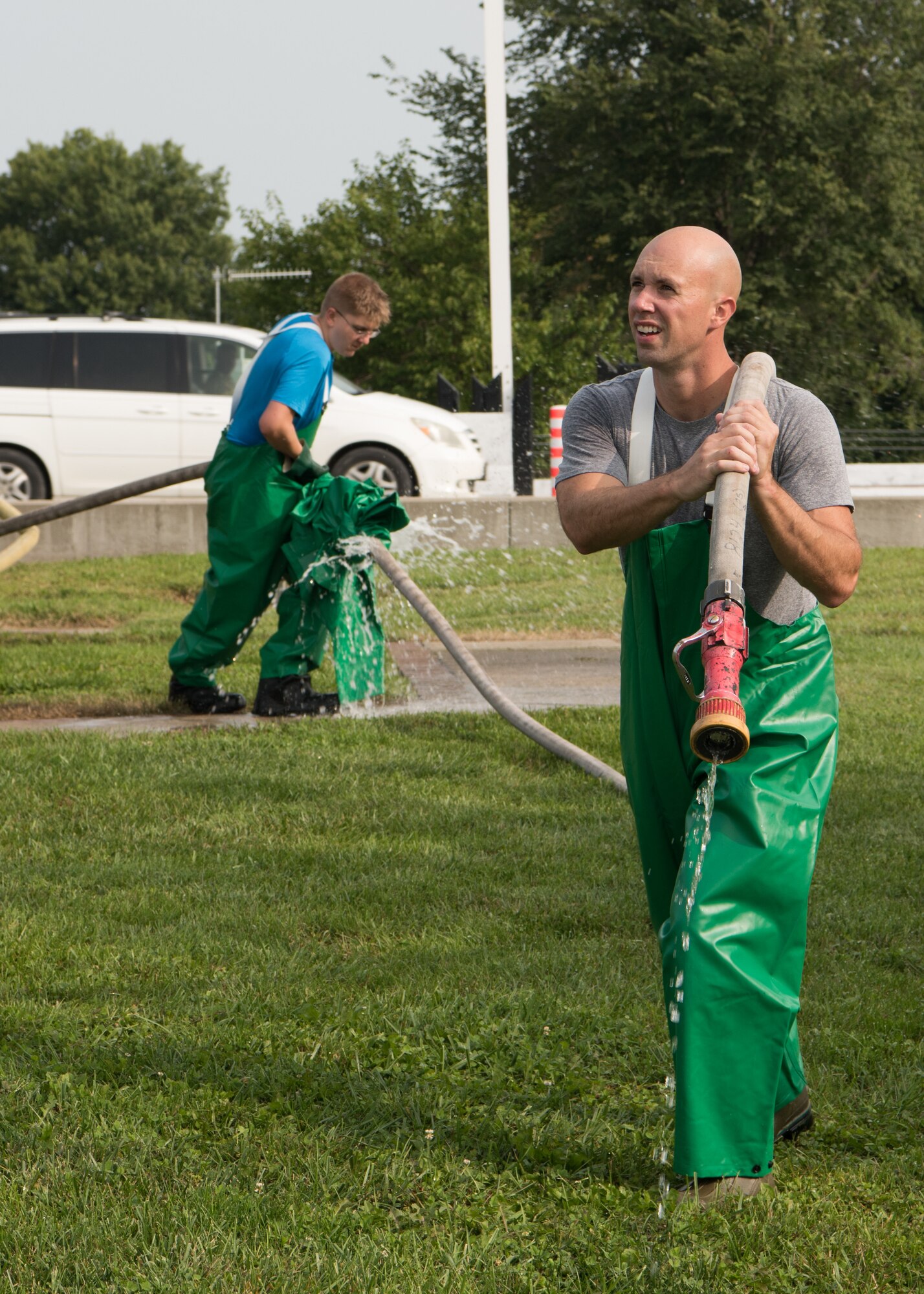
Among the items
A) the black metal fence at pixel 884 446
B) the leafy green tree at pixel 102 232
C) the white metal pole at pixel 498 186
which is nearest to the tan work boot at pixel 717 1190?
the white metal pole at pixel 498 186

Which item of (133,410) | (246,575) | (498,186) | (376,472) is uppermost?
(498,186)

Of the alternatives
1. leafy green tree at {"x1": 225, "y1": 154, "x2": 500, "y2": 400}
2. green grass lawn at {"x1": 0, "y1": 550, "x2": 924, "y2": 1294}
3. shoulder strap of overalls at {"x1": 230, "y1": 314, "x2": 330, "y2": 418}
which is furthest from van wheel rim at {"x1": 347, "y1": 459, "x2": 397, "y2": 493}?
leafy green tree at {"x1": 225, "y1": 154, "x2": 500, "y2": 400}

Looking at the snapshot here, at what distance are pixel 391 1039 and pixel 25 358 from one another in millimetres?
12130

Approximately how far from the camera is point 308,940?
14.0 ft

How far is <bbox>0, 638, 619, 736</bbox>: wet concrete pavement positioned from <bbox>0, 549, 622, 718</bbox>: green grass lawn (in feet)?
0.63

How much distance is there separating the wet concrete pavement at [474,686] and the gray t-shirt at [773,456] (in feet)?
13.5

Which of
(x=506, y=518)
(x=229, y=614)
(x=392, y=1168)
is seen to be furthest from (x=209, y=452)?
(x=392, y=1168)

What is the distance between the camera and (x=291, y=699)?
7.20 meters

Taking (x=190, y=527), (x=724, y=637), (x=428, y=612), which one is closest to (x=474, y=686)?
(x=428, y=612)

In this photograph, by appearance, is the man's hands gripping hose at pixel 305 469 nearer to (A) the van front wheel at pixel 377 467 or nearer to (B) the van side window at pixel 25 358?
(A) the van front wheel at pixel 377 467

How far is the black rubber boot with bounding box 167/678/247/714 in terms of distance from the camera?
7379 mm

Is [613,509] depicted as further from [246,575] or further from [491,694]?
[246,575]

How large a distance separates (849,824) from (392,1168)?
2838 mm

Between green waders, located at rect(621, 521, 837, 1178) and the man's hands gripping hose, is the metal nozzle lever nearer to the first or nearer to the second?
green waders, located at rect(621, 521, 837, 1178)
